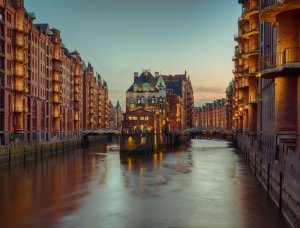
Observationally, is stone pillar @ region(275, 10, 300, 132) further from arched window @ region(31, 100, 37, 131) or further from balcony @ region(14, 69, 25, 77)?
arched window @ region(31, 100, 37, 131)

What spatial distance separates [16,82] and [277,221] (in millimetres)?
54427

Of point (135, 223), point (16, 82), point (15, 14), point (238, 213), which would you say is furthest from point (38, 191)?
point (15, 14)

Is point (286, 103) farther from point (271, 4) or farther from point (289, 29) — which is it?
point (271, 4)

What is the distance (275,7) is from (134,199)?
18.6 meters

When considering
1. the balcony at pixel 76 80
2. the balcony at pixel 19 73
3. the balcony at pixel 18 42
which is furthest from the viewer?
the balcony at pixel 76 80

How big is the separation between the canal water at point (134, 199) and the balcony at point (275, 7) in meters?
14.2

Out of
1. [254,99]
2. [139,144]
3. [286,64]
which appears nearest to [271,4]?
[286,64]

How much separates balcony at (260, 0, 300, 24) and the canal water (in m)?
14.2

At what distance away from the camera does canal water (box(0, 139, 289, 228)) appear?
92.6 ft

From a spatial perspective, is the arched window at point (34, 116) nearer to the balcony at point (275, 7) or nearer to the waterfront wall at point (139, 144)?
the waterfront wall at point (139, 144)

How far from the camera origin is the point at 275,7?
30.9 metres

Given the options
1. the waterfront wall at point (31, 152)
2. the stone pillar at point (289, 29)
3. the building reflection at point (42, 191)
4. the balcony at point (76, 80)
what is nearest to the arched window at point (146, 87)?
the balcony at point (76, 80)

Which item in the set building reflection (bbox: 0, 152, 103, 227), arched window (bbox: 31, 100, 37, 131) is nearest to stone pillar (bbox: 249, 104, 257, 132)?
building reflection (bbox: 0, 152, 103, 227)

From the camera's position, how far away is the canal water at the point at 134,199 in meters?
28.2
